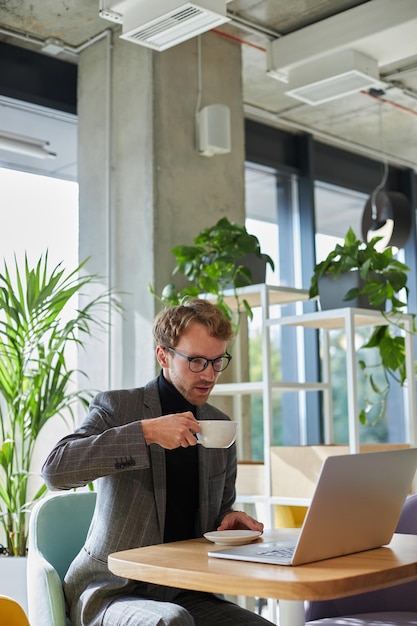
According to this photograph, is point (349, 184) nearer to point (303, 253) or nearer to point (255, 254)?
point (303, 253)

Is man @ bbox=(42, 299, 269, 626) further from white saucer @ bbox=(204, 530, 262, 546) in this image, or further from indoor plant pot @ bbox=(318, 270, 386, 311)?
indoor plant pot @ bbox=(318, 270, 386, 311)

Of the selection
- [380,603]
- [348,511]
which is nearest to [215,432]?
[348,511]

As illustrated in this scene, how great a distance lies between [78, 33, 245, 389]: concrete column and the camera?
4.32 m

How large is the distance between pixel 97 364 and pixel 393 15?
2.23 m

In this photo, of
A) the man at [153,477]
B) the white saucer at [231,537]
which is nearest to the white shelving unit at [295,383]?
the man at [153,477]

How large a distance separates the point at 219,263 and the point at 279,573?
2.46 meters

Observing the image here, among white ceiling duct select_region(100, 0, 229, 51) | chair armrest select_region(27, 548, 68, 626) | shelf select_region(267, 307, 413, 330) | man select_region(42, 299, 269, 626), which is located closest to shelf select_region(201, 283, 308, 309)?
shelf select_region(267, 307, 413, 330)

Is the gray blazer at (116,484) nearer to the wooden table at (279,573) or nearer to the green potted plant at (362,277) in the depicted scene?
the wooden table at (279,573)

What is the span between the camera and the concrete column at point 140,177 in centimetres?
432

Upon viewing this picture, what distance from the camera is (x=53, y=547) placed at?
247cm

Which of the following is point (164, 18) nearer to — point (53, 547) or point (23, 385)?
point (23, 385)

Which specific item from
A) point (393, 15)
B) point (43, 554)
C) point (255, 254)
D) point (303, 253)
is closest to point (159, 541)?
point (43, 554)

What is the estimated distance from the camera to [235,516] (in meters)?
2.33

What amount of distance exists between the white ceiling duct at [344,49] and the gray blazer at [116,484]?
2598mm
